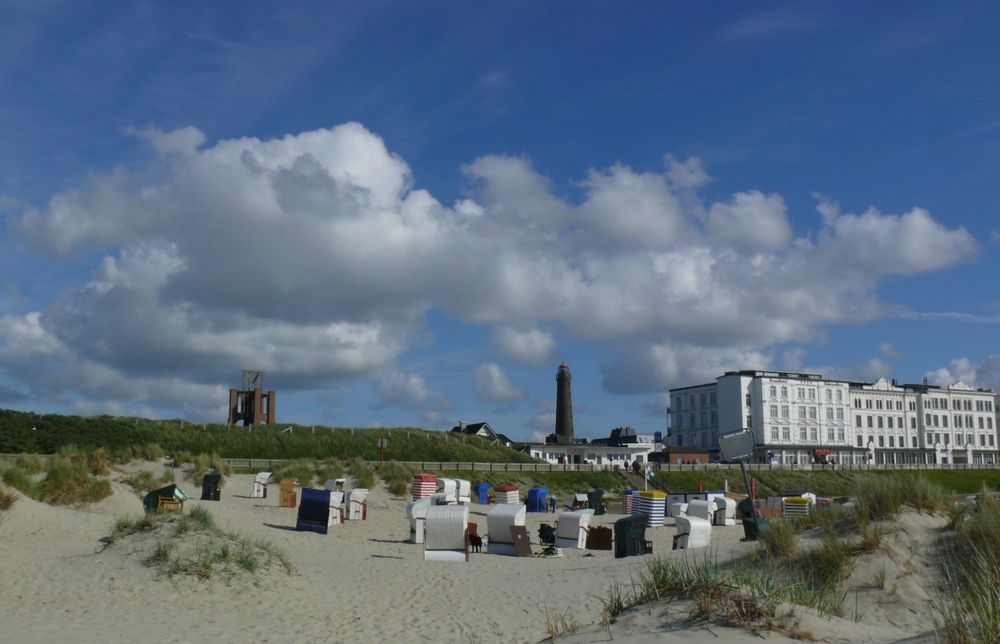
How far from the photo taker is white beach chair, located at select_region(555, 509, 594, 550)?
25.3m

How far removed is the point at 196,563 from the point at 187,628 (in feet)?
9.95

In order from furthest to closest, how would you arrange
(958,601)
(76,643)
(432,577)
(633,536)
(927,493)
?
(633,536) < (432,577) < (927,493) < (76,643) < (958,601)

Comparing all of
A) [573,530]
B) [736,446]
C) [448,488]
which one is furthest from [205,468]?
[736,446]

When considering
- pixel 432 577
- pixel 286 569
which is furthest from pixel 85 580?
pixel 432 577

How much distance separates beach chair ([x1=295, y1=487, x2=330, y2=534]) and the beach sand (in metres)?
5.39

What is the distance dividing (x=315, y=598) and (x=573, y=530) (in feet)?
38.4

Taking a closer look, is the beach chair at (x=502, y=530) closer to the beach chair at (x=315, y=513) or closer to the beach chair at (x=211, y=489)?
the beach chair at (x=315, y=513)

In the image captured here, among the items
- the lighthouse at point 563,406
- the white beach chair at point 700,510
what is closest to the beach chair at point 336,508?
the white beach chair at point 700,510

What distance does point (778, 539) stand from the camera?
47.4 ft

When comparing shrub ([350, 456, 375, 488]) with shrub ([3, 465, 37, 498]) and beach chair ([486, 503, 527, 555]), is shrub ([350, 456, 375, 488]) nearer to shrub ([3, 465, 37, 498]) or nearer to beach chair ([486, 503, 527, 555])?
shrub ([3, 465, 37, 498])

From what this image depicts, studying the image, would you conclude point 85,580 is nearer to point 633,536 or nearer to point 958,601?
point 633,536

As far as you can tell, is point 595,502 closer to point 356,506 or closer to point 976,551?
point 356,506

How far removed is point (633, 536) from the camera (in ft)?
69.4

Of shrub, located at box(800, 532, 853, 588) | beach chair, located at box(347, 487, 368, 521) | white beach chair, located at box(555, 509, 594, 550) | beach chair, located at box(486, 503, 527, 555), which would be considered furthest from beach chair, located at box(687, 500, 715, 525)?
shrub, located at box(800, 532, 853, 588)
